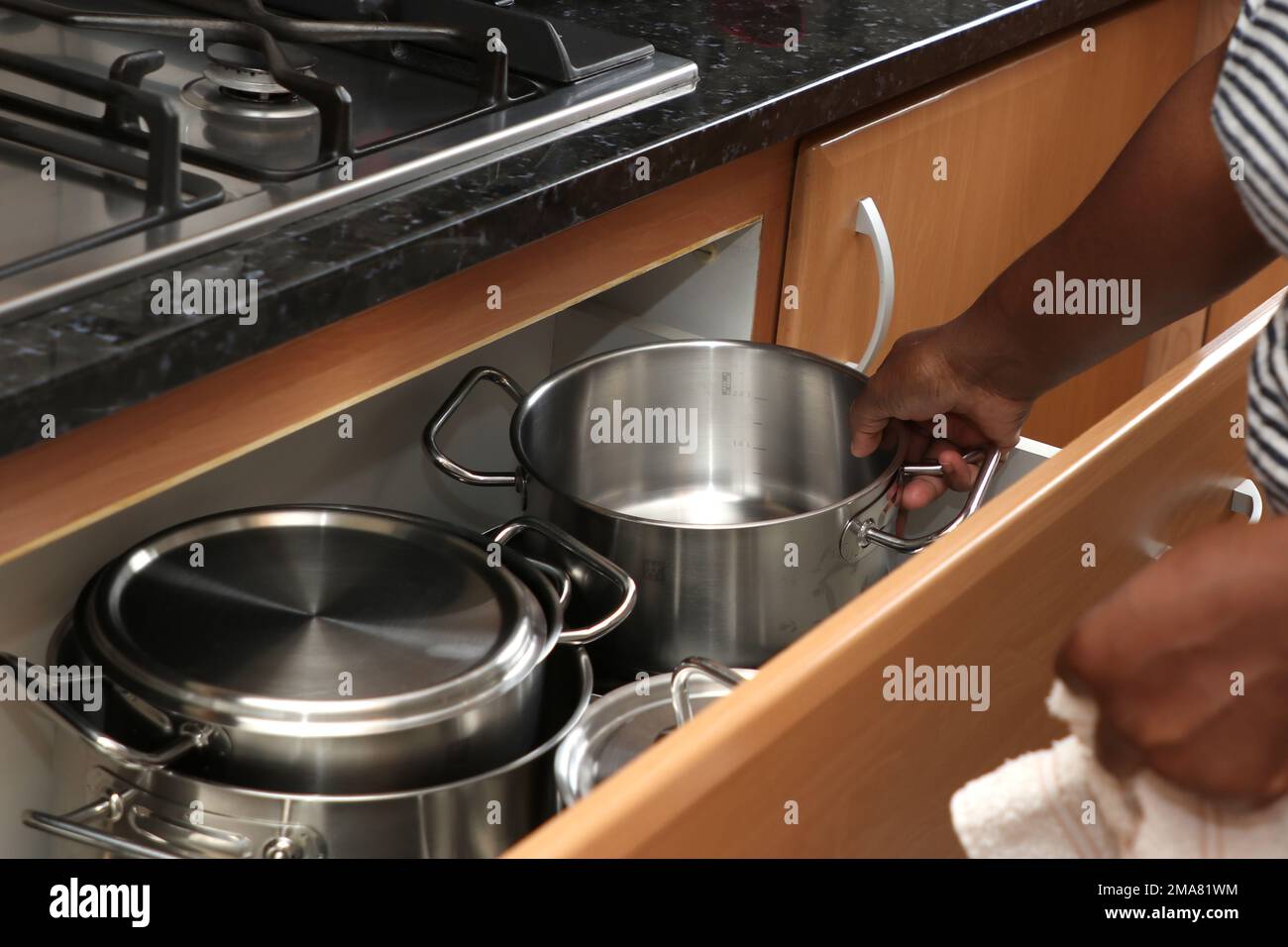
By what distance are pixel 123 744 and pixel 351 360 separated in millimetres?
220

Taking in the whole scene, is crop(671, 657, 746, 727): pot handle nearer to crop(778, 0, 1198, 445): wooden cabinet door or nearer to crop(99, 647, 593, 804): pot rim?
crop(99, 647, 593, 804): pot rim

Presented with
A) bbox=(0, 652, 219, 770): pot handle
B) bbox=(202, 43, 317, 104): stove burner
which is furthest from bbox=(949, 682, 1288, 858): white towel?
bbox=(202, 43, 317, 104): stove burner

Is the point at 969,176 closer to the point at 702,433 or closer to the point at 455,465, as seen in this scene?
the point at 702,433

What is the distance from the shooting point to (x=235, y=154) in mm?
804

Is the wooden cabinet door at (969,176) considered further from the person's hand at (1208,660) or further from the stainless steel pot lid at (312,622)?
the person's hand at (1208,660)

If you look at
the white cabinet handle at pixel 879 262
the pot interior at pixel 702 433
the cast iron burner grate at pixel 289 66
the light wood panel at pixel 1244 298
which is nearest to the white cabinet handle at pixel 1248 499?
the pot interior at pixel 702 433

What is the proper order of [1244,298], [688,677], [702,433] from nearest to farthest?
[688,677], [702,433], [1244,298]

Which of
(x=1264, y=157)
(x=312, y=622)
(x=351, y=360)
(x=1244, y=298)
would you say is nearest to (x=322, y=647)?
(x=312, y=622)

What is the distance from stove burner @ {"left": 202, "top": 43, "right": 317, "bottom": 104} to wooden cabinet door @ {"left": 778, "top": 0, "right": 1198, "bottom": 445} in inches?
14.5

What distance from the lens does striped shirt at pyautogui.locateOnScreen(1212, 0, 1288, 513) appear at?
1.84ft

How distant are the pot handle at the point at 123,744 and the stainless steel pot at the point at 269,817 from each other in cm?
1

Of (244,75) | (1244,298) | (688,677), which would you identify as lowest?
(1244,298)

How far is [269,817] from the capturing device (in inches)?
25.7
